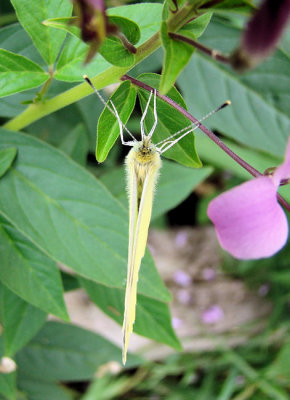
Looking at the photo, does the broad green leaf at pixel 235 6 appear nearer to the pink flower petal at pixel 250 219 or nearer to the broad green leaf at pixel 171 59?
the broad green leaf at pixel 171 59

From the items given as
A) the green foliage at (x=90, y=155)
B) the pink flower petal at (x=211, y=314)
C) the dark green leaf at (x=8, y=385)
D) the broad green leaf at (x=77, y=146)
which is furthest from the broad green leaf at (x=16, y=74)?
the pink flower petal at (x=211, y=314)

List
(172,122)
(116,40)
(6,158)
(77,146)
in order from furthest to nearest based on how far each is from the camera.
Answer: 1. (77,146)
2. (6,158)
3. (172,122)
4. (116,40)

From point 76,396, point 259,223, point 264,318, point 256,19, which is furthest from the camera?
point 264,318

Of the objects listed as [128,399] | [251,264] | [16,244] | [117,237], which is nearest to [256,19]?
[117,237]

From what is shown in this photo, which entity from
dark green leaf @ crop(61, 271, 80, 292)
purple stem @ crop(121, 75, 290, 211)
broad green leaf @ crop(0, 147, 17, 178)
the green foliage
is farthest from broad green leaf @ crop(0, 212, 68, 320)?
purple stem @ crop(121, 75, 290, 211)

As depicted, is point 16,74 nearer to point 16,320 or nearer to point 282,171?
point 282,171

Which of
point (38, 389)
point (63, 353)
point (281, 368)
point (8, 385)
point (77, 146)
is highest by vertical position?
point (77, 146)

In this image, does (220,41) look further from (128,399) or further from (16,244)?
(128,399)

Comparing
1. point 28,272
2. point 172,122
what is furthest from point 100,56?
point 28,272
